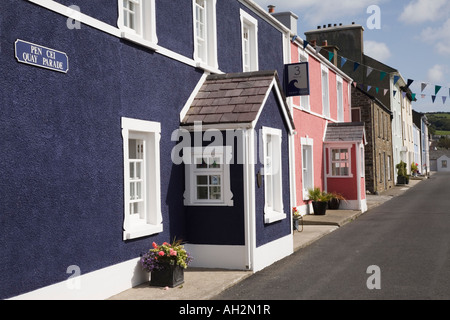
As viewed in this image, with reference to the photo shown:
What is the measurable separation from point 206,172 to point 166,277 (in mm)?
2361

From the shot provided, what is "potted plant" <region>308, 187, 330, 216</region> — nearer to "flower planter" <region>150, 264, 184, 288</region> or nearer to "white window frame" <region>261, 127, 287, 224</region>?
"white window frame" <region>261, 127, 287, 224</region>

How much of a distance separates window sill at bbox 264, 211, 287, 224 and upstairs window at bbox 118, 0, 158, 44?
402 cm

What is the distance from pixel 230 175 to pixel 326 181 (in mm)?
12142

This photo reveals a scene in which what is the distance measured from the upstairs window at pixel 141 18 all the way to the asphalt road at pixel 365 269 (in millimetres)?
4464

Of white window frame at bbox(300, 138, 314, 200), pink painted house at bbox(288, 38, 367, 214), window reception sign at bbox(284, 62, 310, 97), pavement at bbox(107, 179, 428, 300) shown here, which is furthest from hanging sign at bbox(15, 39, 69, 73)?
white window frame at bbox(300, 138, 314, 200)

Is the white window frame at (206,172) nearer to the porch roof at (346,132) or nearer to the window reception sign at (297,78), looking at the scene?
the window reception sign at (297,78)

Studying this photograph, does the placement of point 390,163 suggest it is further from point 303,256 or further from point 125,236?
point 125,236

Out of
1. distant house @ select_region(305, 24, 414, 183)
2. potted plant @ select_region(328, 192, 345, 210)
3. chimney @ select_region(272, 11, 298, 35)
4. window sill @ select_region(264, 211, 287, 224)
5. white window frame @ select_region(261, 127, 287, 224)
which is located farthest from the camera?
distant house @ select_region(305, 24, 414, 183)

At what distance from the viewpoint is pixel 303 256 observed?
11227mm

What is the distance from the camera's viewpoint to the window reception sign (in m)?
16.6

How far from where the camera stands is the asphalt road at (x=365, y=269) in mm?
7738

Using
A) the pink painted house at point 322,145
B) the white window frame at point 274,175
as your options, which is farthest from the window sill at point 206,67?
the pink painted house at point 322,145

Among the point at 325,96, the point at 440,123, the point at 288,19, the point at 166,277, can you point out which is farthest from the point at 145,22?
the point at 440,123
